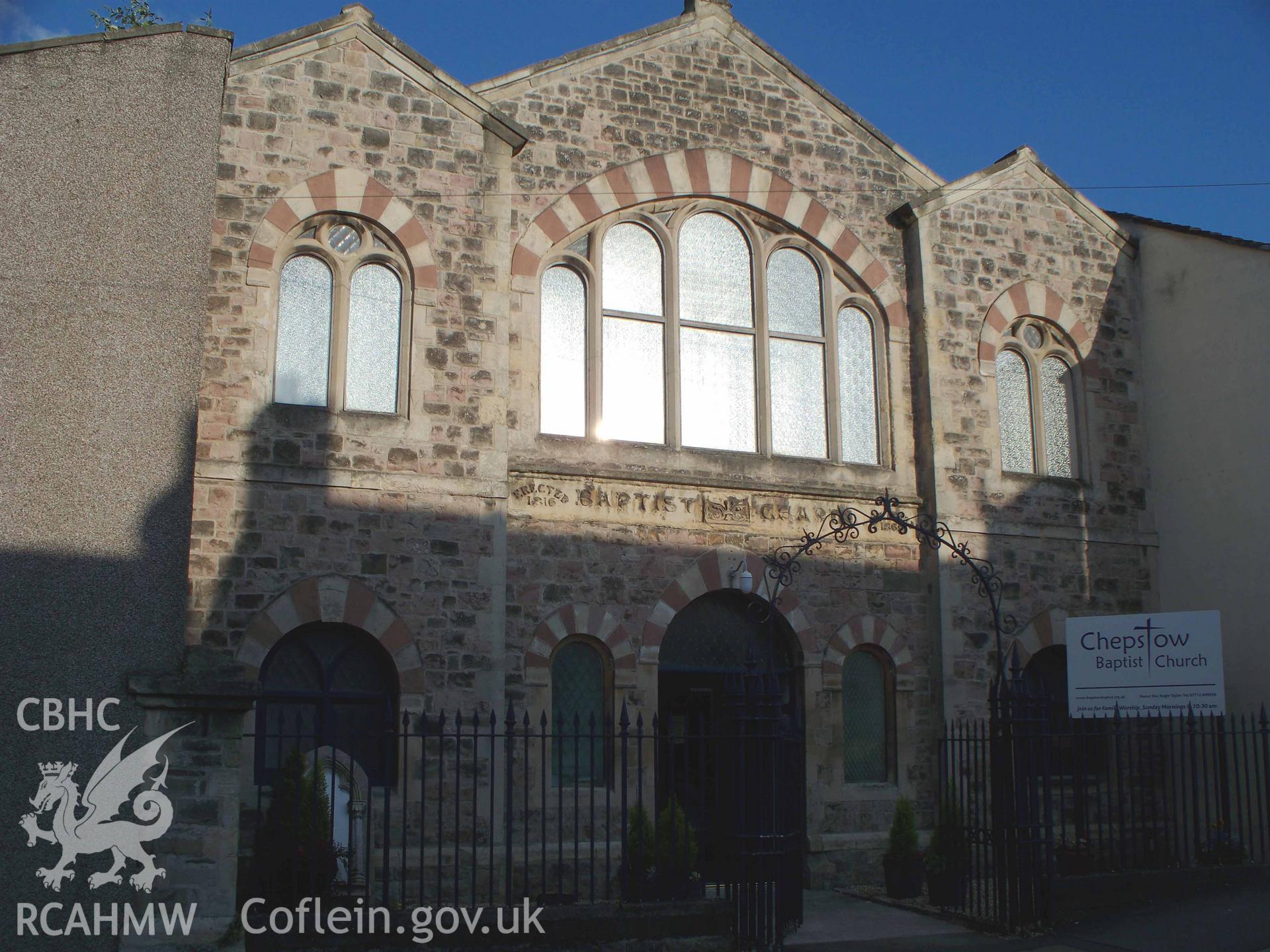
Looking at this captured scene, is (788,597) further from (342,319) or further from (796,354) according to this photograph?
(342,319)

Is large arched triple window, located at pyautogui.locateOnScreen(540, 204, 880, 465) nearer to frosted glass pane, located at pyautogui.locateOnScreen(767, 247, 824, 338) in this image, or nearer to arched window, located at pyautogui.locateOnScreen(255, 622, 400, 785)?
frosted glass pane, located at pyautogui.locateOnScreen(767, 247, 824, 338)

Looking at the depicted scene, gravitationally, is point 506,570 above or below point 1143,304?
below

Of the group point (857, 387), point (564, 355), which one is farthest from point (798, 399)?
point (564, 355)

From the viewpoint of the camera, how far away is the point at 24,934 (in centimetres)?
719

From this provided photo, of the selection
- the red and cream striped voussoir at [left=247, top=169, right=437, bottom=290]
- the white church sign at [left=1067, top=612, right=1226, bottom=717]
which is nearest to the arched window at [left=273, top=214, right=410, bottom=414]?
the red and cream striped voussoir at [left=247, top=169, right=437, bottom=290]

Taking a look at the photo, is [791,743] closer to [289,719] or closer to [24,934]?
[289,719]

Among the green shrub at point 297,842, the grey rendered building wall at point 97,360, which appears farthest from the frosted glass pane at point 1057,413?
the grey rendered building wall at point 97,360

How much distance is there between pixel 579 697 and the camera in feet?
41.3

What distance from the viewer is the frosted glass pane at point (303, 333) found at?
11.9m

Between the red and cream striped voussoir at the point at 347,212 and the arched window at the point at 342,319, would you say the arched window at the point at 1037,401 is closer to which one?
the red and cream striped voussoir at the point at 347,212

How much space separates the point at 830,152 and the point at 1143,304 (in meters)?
4.43

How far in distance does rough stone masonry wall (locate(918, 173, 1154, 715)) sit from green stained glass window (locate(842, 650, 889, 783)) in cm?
73

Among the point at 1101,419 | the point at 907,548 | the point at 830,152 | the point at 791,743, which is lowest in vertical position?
the point at 791,743

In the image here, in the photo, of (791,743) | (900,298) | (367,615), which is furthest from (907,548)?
(367,615)
